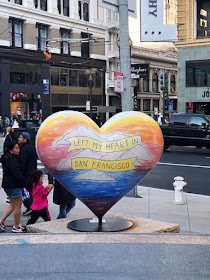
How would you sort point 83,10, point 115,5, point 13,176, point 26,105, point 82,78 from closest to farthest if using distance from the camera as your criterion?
point 13,176, point 115,5, point 26,105, point 83,10, point 82,78

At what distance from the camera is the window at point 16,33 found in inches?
1588

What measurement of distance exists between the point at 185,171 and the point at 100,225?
9.18m

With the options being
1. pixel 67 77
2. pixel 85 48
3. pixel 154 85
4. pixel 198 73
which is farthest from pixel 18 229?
pixel 154 85

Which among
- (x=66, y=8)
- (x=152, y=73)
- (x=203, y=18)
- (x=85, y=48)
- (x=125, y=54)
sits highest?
(x=66, y=8)

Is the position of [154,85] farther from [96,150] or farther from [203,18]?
[96,150]

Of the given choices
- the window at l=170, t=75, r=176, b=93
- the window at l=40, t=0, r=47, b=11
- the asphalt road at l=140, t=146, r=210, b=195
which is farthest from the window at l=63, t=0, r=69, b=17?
the asphalt road at l=140, t=146, r=210, b=195

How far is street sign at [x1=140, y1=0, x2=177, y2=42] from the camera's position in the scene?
36.2 feet

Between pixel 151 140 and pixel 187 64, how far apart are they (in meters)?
28.6

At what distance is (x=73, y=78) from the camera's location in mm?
47344

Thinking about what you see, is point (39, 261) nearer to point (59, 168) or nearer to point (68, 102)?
point (59, 168)

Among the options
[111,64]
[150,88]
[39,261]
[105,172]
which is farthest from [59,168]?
[150,88]

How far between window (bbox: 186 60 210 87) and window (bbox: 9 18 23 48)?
1622cm

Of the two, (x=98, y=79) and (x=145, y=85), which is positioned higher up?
(x=98, y=79)

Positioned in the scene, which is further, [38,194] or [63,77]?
[63,77]
